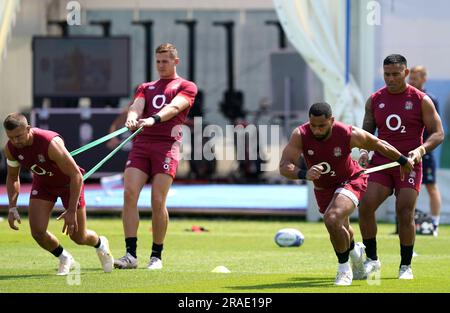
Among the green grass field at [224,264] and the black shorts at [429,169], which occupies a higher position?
the black shorts at [429,169]

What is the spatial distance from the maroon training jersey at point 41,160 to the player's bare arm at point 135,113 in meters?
0.81

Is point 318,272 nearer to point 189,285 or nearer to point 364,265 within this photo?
point 364,265

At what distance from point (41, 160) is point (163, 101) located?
1.74 meters

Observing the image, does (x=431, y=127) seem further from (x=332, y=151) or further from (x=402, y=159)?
(x=332, y=151)

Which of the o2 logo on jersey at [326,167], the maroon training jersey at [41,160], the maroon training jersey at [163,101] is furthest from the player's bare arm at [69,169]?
the o2 logo on jersey at [326,167]

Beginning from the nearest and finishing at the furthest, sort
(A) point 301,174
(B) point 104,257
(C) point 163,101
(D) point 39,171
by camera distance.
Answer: (A) point 301,174
(D) point 39,171
(B) point 104,257
(C) point 163,101

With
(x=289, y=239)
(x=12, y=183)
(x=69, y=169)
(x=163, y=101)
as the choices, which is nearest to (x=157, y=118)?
(x=163, y=101)

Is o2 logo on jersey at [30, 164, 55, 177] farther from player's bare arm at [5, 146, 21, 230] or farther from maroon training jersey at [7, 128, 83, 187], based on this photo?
player's bare arm at [5, 146, 21, 230]

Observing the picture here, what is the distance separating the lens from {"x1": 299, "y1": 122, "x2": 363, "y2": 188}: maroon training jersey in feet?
35.9

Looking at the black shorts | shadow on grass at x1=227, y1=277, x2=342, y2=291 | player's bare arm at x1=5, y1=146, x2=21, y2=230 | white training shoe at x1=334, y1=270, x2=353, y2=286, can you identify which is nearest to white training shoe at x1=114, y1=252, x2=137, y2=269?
player's bare arm at x1=5, y1=146, x2=21, y2=230

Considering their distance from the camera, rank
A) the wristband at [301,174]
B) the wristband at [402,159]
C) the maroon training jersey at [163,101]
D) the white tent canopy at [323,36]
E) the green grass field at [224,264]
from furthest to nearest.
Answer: the white tent canopy at [323,36] < the maroon training jersey at [163,101] < the wristband at [402,159] < the green grass field at [224,264] < the wristband at [301,174]

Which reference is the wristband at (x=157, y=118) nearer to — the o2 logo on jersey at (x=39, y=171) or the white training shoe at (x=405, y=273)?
the o2 logo on jersey at (x=39, y=171)

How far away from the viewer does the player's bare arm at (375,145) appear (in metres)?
11.0

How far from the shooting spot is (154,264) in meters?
12.4
